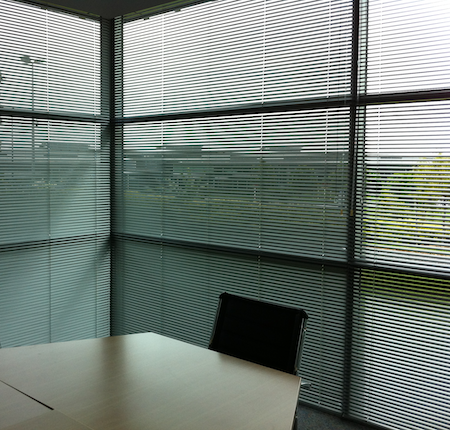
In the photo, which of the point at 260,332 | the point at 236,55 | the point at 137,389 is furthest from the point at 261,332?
the point at 236,55

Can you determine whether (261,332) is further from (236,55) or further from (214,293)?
(236,55)

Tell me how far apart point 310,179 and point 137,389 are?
213 centimetres

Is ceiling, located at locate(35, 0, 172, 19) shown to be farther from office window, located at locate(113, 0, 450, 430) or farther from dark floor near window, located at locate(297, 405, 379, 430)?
dark floor near window, located at locate(297, 405, 379, 430)

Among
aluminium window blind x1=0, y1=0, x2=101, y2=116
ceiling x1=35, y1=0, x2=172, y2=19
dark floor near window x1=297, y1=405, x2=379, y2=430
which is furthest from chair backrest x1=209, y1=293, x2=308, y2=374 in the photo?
aluminium window blind x1=0, y1=0, x2=101, y2=116

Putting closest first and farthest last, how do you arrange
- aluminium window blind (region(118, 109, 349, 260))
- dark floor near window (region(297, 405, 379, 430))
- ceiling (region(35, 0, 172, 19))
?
ceiling (region(35, 0, 172, 19)), dark floor near window (region(297, 405, 379, 430)), aluminium window blind (region(118, 109, 349, 260))

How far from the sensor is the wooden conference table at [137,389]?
1.87 m

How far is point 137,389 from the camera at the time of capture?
2150 mm

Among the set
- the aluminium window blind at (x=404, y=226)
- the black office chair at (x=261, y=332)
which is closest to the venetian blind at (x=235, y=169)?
the aluminium window blind at (x=404, y=226)

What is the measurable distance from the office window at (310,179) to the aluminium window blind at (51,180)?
375mm

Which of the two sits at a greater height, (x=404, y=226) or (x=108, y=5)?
(x=108, y=5)

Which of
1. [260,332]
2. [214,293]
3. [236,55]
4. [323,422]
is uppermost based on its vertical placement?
[236,55]

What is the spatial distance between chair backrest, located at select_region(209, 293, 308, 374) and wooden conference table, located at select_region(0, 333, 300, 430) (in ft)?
0.68

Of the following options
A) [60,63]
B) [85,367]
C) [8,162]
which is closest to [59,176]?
[8,162]

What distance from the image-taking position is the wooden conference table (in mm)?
1872
